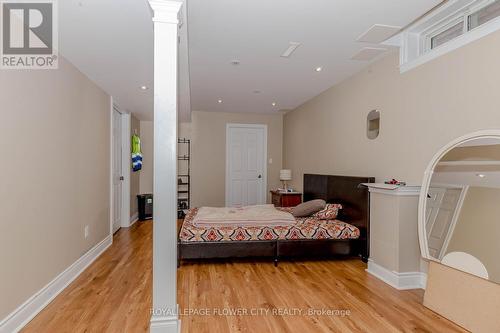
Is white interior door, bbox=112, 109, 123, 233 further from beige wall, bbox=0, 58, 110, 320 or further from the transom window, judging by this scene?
the transom window

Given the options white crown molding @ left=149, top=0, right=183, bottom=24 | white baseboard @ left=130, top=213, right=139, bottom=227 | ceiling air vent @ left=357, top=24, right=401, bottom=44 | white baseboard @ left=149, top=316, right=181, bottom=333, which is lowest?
white baseboard @ left=130, top=213, right=139, bottom=227

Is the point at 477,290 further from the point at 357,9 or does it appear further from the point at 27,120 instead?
the point at 27,120

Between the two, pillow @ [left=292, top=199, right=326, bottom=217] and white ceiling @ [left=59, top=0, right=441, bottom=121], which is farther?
pillow @ [left=292, top=199, right=326, bottom=217]

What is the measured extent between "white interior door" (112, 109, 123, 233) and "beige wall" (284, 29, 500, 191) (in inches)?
144

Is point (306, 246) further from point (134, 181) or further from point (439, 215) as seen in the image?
point (134, 181)

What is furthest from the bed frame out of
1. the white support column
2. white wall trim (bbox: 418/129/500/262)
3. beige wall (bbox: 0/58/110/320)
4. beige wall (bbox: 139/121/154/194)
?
beige wall (bbox: 139/121/154/194)

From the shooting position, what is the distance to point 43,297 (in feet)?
7.53

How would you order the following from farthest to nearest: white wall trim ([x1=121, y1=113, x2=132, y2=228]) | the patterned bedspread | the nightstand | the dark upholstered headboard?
the nightstand → white wall trim ([x1=121, y1=113, x2=132, y2=228]) → the dark upholstered headboard → the patterned bedspread

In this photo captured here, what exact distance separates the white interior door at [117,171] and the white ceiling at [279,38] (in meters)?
1.62

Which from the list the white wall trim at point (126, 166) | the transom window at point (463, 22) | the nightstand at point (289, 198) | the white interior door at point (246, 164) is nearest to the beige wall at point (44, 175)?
the white wall trim at point (126, 166)

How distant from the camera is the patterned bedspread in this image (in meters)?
3.20

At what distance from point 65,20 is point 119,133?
128 inches

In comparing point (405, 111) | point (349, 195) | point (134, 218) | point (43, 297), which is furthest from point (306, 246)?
point (134, 218)

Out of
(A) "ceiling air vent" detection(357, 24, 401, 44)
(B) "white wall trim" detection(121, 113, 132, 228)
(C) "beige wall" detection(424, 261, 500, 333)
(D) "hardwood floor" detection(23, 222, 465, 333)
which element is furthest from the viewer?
(B) "white wall trim" detection(121, 113, 132, 228)
